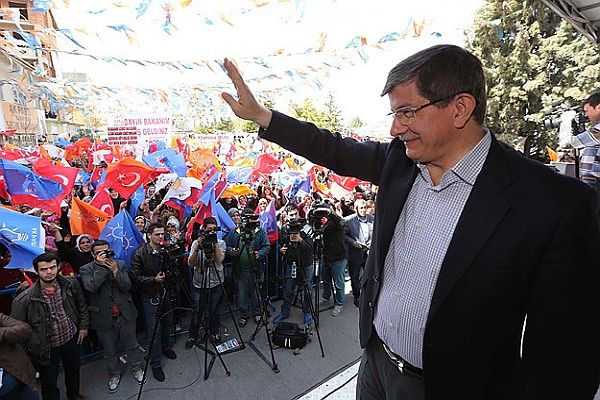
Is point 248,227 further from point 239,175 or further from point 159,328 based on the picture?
point 239,175

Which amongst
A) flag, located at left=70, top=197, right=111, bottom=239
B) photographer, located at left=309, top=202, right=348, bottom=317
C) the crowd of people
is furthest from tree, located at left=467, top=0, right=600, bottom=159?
flag, located at left=70, top=197, right=111, bottom=239

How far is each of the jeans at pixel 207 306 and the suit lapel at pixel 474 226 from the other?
3.48 m

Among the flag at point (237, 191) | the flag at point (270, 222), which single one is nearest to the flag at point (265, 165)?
the flag at point (237, 191)

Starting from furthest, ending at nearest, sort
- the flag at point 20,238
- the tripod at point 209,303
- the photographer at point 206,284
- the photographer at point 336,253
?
the photographer at point 336,253 → the photographer at point 206,284 → the tripod at point 209,303 → the flag at point 20,238

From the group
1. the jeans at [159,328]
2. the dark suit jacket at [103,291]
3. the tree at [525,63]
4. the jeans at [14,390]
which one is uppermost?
the tree at [525,63]

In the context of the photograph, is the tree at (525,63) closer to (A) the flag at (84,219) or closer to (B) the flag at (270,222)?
(B) the flag at (270,222)

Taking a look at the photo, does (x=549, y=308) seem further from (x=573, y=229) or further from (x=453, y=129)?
(x=453, y=129)

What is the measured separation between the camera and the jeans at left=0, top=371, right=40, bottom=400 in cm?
268

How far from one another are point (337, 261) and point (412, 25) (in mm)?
3186

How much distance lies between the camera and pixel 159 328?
3889 mm

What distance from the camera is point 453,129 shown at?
1.23 m

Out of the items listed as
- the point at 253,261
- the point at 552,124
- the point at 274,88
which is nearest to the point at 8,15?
the point at 253,261

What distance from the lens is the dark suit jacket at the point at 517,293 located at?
1.04m

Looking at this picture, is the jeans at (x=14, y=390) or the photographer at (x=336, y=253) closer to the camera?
the jeans at (x=14, y=390)
